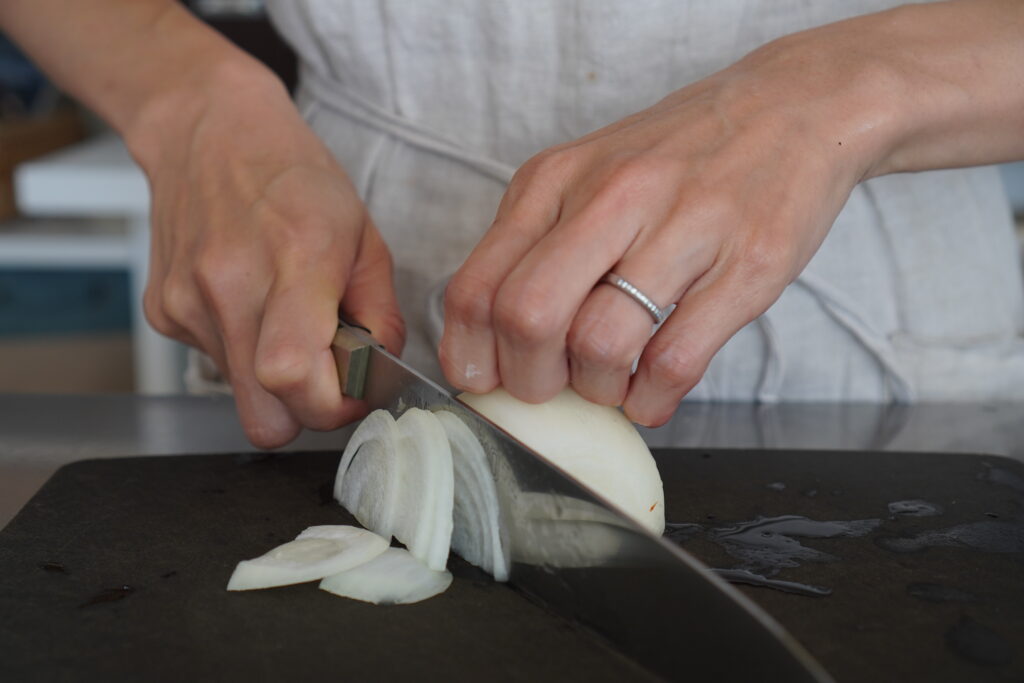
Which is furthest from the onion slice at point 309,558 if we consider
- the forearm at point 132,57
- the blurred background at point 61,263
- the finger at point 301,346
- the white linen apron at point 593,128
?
the blurred background at point 61,263

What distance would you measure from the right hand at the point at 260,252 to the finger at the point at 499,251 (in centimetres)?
16

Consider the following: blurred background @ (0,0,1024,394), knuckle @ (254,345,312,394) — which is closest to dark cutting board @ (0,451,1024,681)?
knuckle @ (254,345,312,394)

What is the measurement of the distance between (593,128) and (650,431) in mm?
302

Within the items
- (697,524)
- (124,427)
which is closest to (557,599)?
(697,524)

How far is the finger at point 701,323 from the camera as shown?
2.24 ft

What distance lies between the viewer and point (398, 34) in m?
1.07

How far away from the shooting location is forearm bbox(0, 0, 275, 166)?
1029mm

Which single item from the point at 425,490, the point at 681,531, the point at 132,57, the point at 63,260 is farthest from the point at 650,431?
the point at 63,260

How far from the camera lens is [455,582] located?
2.41 ft

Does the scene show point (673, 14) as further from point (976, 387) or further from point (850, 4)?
point (976, 387)

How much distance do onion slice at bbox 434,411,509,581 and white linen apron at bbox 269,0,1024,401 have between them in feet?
1.01

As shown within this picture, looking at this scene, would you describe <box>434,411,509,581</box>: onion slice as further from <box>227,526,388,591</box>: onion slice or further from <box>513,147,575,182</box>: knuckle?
<box>513,147,575,182</box>: knuckle

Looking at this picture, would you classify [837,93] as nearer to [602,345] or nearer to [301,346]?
[602,345]

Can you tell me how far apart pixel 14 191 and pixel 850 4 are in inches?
83.0
